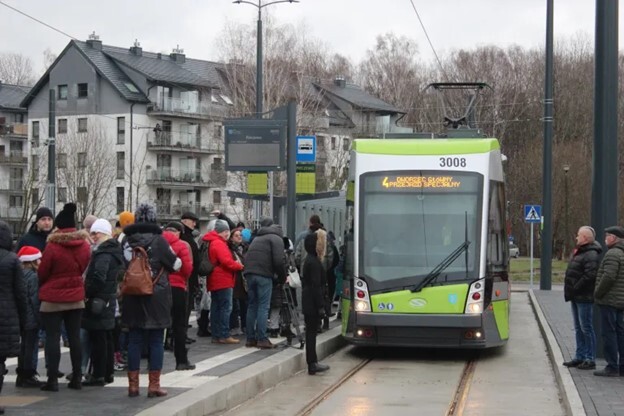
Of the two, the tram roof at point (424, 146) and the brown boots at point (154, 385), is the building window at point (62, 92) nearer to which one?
the tram roof at point (424, 146)

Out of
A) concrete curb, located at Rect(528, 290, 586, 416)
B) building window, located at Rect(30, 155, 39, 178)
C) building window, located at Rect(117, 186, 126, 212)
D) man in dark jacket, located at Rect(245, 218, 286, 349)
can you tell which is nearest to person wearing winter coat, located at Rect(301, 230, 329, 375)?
man in dark jacket, located at Rect(245, 218, 286, 349)

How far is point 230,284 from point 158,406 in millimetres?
5539

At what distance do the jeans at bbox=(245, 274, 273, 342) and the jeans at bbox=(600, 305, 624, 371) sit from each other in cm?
432

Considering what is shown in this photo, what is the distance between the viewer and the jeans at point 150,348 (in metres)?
10.2

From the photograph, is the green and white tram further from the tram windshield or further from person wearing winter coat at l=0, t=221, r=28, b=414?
person wearing winter coat at l=0, t=221, r=28, b=414

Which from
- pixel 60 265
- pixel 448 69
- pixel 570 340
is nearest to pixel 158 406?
pixel 60 265

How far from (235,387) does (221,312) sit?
412 cm

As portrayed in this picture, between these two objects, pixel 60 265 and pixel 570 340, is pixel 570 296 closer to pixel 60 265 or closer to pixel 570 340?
pixel 570 340

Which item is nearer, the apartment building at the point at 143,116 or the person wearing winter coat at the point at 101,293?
the person wearing winter coat at the point at 101,293

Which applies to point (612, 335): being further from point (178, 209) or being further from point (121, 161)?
point (178, 209)

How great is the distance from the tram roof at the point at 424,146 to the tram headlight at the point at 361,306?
2.33m

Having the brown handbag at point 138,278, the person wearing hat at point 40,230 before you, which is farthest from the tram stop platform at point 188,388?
the person wearing hat at point 40,230

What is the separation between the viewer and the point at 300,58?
59.0 metres

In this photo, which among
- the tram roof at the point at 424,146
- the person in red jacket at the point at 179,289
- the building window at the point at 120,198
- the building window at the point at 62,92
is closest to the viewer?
the person in red jacket at the point at 179,289
